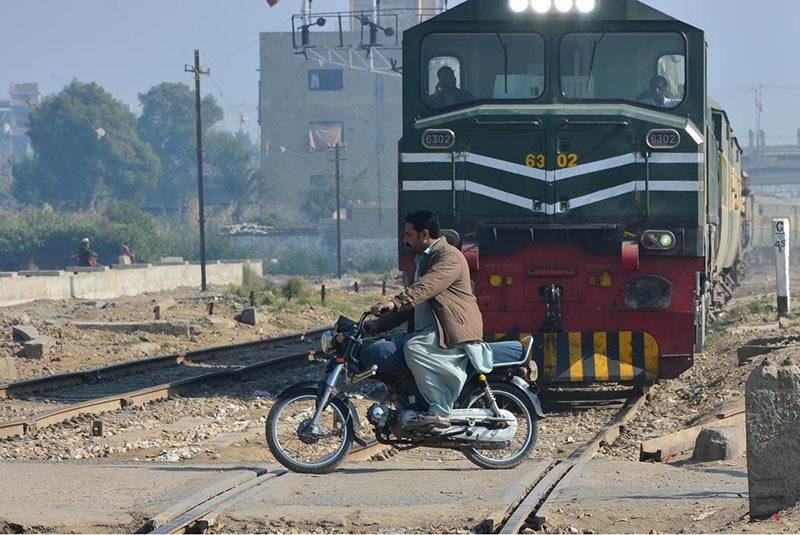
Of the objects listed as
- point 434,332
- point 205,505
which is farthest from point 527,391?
point 205,505

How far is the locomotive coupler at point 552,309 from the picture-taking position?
488 inches

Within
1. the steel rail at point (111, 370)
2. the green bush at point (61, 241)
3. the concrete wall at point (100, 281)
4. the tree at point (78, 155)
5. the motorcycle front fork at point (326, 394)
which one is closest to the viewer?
the motorcycle front fork at point (326, 394)

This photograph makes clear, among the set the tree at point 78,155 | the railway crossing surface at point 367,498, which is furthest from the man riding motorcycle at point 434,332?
the tree at point 78,155

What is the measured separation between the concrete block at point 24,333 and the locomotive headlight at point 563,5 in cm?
1246

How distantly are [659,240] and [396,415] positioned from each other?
15.2 ft

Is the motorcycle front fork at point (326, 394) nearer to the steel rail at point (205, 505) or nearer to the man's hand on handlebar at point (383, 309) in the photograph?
the steel rail at point (205, 505)

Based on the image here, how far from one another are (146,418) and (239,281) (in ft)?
142

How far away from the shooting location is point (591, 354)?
1248 centimetres

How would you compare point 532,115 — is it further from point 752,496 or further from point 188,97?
point 188,97

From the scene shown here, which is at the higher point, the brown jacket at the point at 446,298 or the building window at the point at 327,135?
the building window at the point at 327,135

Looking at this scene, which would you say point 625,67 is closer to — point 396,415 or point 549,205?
point 549,205

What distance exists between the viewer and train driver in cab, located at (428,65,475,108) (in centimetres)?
1281

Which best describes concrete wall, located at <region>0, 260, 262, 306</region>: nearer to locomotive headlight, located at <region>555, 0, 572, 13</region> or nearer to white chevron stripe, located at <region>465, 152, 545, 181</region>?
white chevron stripe, located at <region>465, 152, 545, 181</region>

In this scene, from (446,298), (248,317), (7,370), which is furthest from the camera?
(248,317)
